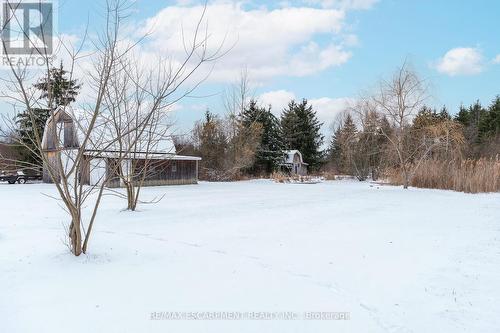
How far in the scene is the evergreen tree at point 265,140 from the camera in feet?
105

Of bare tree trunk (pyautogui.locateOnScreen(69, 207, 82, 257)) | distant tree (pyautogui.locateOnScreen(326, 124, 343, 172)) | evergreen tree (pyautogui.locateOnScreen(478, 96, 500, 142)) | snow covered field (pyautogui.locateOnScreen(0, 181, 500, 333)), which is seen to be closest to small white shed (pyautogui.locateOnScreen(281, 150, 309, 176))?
distant tree (pyautogui.locateOnScreen(326, 124, 343, 172))

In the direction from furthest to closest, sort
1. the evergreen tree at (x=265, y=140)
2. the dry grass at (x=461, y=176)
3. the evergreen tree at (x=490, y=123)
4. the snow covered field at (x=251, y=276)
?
the evergreen tree at (x=490, y=123)
the evergreen tree at (x=265, y=140)
the dry grass at (x=461, y=176)
the snow covered field at (x=251, y=276)

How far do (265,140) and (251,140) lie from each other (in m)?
5.75

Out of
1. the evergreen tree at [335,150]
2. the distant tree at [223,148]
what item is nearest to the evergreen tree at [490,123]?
the evergreen tree at [335,150]

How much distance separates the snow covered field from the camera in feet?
9.73

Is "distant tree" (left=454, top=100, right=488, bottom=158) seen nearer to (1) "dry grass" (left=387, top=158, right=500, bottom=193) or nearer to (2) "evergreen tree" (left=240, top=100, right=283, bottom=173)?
(1) "dry grass" (left=387, top=158, right=500, bottom=193)

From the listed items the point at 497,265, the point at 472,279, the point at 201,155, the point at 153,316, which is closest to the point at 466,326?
the point at 472,279

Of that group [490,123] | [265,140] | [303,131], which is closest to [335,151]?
[303,131]

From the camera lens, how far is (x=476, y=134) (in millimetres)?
33188

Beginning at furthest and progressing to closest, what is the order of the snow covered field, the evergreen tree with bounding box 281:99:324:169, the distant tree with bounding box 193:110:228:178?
the evergreen tree with bounding box 281:99:324:169 < the distant tree with bounding box 193:110:228:178 < the snow covered field

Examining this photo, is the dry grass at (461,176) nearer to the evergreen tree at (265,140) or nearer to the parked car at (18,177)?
the evergreen tree at (265,140)

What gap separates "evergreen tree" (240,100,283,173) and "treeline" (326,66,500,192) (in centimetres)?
574

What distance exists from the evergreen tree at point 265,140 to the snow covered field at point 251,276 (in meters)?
25.1

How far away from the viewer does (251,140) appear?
28078 mm
